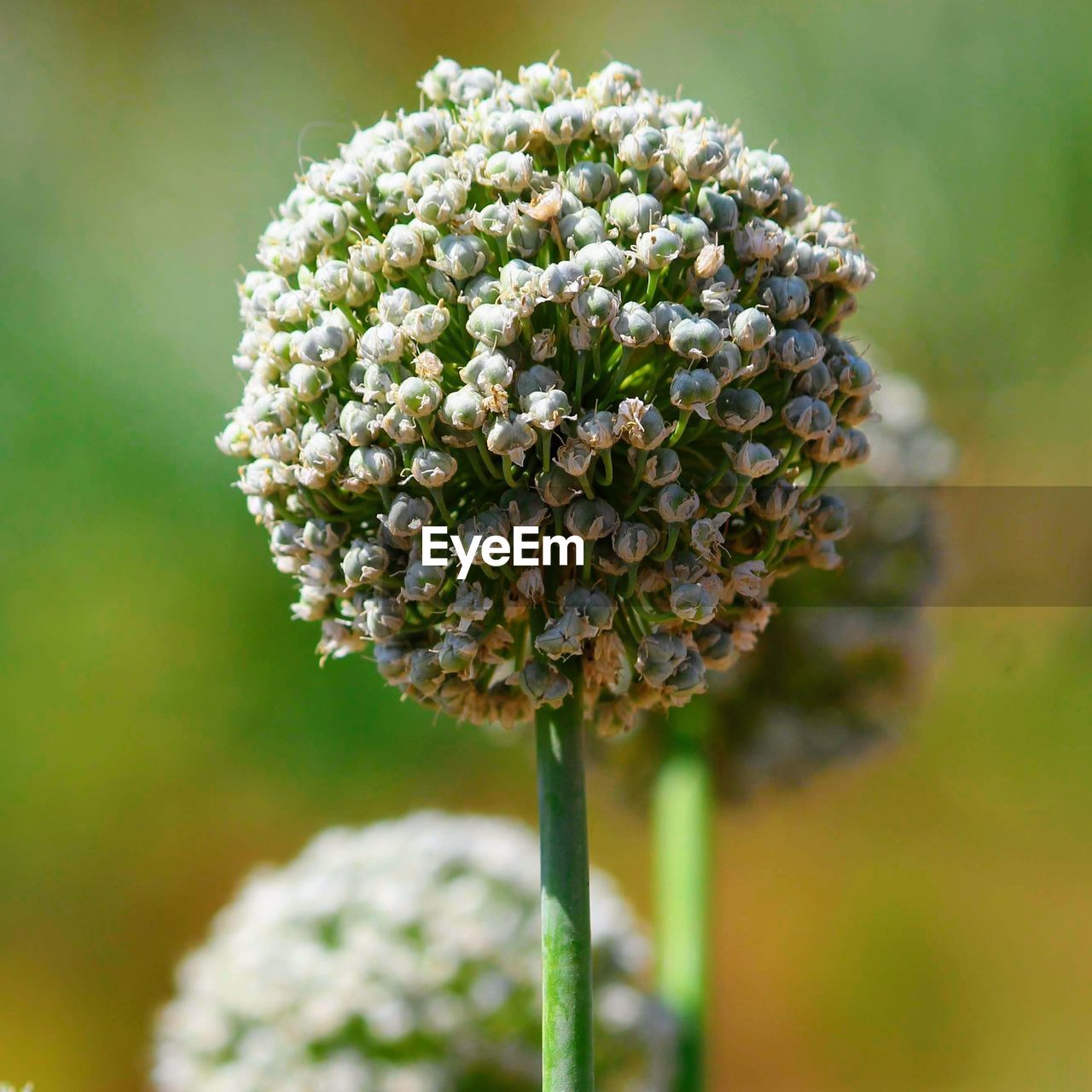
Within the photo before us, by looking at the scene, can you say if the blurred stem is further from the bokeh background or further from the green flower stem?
the bokeh background

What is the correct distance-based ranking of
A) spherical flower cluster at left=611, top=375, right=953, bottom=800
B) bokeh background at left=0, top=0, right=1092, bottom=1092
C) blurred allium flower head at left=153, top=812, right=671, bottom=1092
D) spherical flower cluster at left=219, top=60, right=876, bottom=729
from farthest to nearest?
1. bokeh background at left=0, top=0, right=1092, bottom=1092
2. spherical flower cluster at left=611, top=375, right=953, bottom=800
3. blurred allium flower head at left=153, top=812, right=671, bottom=1092
4. spherical flower cluster at left=219, top=60, right=876, bottom=729

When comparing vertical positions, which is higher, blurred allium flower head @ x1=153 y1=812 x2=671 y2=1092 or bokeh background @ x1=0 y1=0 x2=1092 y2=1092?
bokeh background @ x1=0 y1=0 x2=1092 y2=1092

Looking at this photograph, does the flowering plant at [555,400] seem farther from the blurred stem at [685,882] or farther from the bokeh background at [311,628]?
the bokeh background at [311,628]

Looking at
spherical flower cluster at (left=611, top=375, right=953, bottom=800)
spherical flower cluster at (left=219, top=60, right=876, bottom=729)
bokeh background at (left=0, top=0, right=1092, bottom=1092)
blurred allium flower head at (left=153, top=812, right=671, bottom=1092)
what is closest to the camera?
spherical flower cluster at (left=219, top=60, right=876, bottom=729)

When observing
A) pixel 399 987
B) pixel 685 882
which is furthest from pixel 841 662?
pixel 399 987

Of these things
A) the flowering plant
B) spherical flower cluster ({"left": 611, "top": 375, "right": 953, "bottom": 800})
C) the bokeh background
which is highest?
the bokeh background

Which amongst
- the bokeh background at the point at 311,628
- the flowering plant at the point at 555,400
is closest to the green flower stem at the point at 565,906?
the flowering plant at the point at 555,400

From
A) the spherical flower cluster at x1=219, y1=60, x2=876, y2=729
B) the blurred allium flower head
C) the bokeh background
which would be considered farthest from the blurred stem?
the bokeh background

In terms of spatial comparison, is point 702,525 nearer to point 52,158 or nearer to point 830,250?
point 830,250
